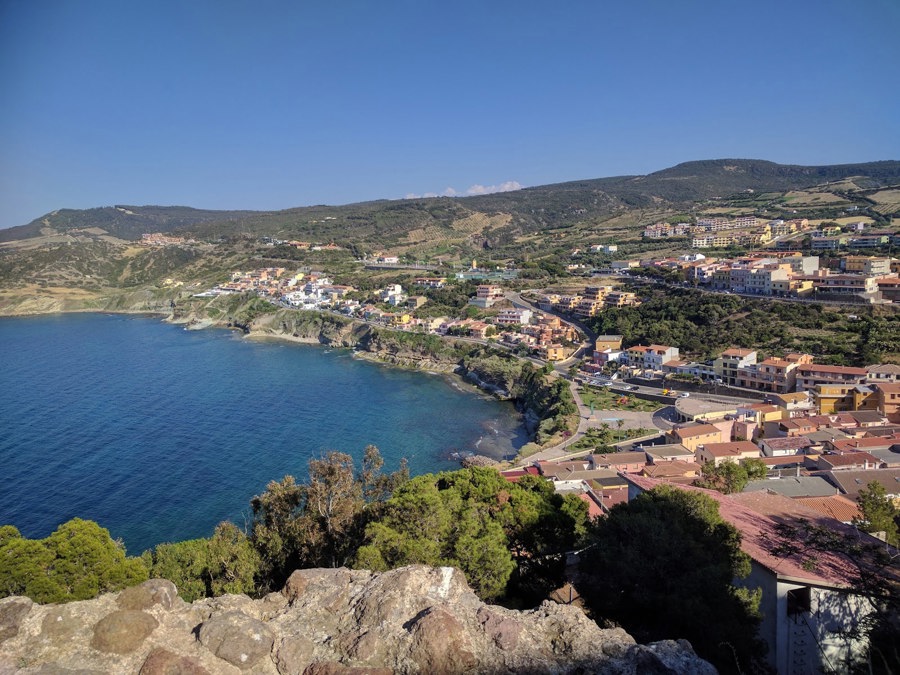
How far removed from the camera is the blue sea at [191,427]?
21.0m

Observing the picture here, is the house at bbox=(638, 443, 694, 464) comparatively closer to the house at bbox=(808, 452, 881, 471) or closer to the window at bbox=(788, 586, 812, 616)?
the house at bbox=(808, 452, 881, 471)

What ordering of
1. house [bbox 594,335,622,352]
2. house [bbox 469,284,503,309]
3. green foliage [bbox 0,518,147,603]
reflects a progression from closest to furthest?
green foliage [bbox 0,518,147,603]
house [bbox 594,335,622,352]
house [bbox 469,284,503,309]

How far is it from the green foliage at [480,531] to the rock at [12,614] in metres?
4.04

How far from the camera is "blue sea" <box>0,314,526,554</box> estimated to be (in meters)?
21.0

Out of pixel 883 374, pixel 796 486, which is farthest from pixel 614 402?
pixel 796 486

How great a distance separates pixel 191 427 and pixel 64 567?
23.3m

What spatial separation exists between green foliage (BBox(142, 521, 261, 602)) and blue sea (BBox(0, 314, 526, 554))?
273 centimetres

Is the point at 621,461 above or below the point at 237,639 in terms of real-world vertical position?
below

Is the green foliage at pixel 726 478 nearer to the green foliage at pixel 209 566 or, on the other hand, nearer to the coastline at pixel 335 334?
the coastline at pixel 335 334

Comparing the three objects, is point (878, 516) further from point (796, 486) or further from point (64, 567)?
point (64, 567)

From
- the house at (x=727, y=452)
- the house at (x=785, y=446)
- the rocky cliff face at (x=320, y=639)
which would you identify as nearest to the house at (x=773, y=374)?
the house at (x=785, y=446)

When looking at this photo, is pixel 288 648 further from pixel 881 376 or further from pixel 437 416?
pixel 881 376

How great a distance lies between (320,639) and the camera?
5.70 meters

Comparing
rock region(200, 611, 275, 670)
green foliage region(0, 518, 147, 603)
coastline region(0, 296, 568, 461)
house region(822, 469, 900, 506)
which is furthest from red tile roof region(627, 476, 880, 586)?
coastline region(0, 296, 568, 461)
